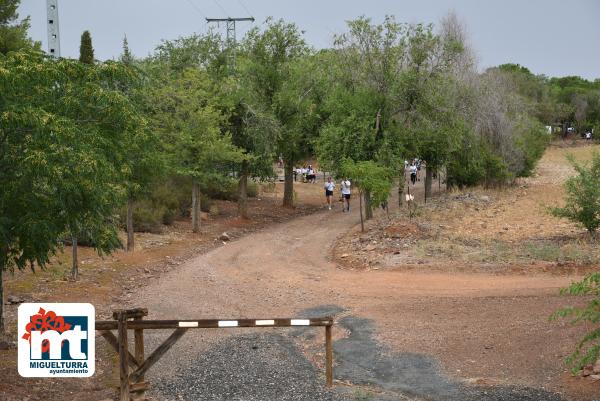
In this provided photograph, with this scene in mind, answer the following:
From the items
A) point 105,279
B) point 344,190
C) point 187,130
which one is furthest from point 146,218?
point 344,190

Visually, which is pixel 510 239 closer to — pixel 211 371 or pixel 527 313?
pixel 527 313

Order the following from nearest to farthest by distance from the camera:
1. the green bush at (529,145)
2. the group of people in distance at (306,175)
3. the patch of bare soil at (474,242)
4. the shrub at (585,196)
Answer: the patch of bare soil at (474,242)
the shrub at (585,196)
the green bush at (529,145)
the group of people in distance at (306,175)

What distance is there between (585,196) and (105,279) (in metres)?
15.2

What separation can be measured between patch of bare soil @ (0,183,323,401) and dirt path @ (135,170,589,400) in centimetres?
90

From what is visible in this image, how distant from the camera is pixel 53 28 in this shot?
15.4m

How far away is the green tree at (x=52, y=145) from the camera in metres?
9.98

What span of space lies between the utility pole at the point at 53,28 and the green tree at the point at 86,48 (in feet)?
42.1

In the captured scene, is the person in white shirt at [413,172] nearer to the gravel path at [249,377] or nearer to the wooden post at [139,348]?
the gravel path at [249,377]

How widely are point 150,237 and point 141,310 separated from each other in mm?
17253

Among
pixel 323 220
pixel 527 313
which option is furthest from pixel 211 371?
pixel 323 220

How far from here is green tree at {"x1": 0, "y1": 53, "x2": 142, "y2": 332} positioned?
32.7 ft

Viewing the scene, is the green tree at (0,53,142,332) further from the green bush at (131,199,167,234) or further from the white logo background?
the green bush at (131,199,167,234)

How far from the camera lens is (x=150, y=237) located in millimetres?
26891

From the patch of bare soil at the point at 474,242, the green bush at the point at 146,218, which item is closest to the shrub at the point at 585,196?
the patch of bare soil at the point at 474,242
